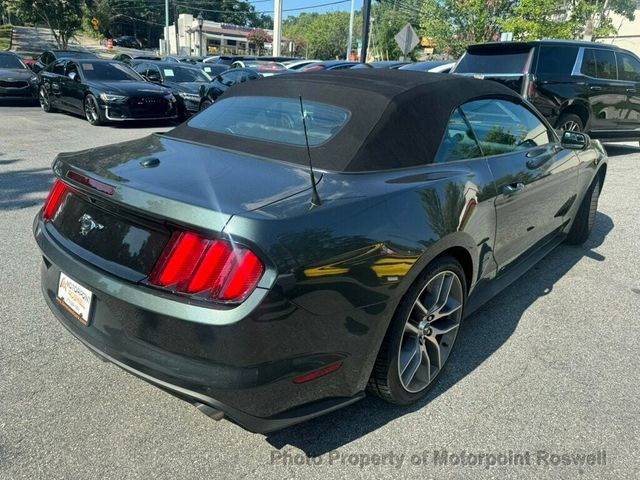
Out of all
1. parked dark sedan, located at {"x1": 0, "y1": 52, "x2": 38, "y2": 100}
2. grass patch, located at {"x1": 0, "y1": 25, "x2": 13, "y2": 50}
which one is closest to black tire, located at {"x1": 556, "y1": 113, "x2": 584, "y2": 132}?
parked dark sedan, located at {"x1": 0, "y1": 52, "x2": 38, "y2": 100}

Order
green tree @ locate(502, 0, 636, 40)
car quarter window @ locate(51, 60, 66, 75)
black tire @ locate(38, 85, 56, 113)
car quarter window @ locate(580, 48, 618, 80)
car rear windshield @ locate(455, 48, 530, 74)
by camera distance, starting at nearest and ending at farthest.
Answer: car rear windshield @ locate(455, 48, 530, 74)
car quarter window @ locate(580, 48, 618, 80)
car quarter window @ locate(51, 60, 66, 75)
black tire @ locate(38, 85, 56, 113)
green tree @ locate(502, 0, 636, 40)

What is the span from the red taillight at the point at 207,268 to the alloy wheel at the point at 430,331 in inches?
35.9

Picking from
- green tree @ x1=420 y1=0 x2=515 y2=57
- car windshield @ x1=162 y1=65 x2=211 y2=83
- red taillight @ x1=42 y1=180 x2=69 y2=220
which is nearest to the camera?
red taillight @ x1=42 y1=180 x2=69 y2=220

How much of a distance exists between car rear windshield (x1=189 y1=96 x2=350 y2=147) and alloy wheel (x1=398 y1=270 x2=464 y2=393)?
0.93 metres

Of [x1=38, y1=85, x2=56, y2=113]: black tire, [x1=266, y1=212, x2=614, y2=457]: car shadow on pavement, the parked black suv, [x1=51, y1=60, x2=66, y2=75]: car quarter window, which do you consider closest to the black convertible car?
[x1=266, y1=212, x2=614, y2=457]: car shadow on pavement

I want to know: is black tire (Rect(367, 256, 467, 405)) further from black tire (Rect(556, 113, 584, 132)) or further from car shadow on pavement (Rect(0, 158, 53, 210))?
black tire (Rect(556, 113, 584, 132))

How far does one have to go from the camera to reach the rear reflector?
188 cm

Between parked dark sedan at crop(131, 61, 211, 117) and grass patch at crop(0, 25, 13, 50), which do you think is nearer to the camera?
parked dark sedan at crop(131, 61, 211, 117)

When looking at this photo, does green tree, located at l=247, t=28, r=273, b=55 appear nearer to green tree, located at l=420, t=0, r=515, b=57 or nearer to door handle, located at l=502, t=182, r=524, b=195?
green tree, located at l=420, t=0, r=515, b=57

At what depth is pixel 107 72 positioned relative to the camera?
452 inches

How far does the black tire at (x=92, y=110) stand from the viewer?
10610mm

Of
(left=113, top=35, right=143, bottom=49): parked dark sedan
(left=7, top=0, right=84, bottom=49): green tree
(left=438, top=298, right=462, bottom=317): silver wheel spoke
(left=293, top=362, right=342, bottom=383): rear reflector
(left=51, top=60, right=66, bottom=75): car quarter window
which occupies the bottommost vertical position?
(left=113, top=35, right=143, bottom=49): parked dark sedan

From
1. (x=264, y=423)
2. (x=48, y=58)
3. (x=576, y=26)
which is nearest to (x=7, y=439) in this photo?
(x=264, y=423)

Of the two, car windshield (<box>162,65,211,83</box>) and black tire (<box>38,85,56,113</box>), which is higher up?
car windshield (<box>162,65,211,83</box>)
